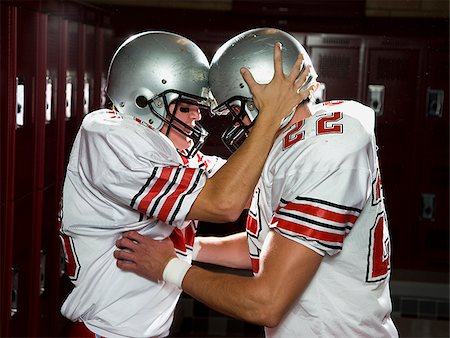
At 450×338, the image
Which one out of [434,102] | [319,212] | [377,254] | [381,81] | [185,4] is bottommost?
[377,254]

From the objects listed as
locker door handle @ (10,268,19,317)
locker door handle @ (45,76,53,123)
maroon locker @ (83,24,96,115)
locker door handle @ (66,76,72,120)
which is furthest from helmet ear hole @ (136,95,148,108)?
maroon locker @ (83,24,96,115)

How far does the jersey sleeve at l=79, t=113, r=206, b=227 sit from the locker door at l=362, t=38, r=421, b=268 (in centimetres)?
322

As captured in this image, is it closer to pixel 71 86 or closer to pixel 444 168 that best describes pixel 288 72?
pixel 71 86

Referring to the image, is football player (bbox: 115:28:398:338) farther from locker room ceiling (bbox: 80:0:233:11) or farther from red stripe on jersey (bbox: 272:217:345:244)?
locker room ceiling (bbox: 80:0:233:11)

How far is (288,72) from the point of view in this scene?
192cm

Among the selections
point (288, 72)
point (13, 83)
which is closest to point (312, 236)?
point (288, 72)

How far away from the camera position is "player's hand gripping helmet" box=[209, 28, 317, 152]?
192 centimetres

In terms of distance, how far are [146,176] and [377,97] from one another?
3.31m

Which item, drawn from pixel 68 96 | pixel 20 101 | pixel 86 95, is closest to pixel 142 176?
pixel 20 101

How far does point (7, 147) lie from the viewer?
2803 mm

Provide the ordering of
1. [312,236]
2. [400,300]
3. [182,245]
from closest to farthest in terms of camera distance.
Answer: [312,236] < [182,245] < [400,300]

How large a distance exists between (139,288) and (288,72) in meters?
0.61

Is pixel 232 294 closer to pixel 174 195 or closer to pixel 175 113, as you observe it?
pixel 174 195

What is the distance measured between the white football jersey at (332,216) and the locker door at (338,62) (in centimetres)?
303
